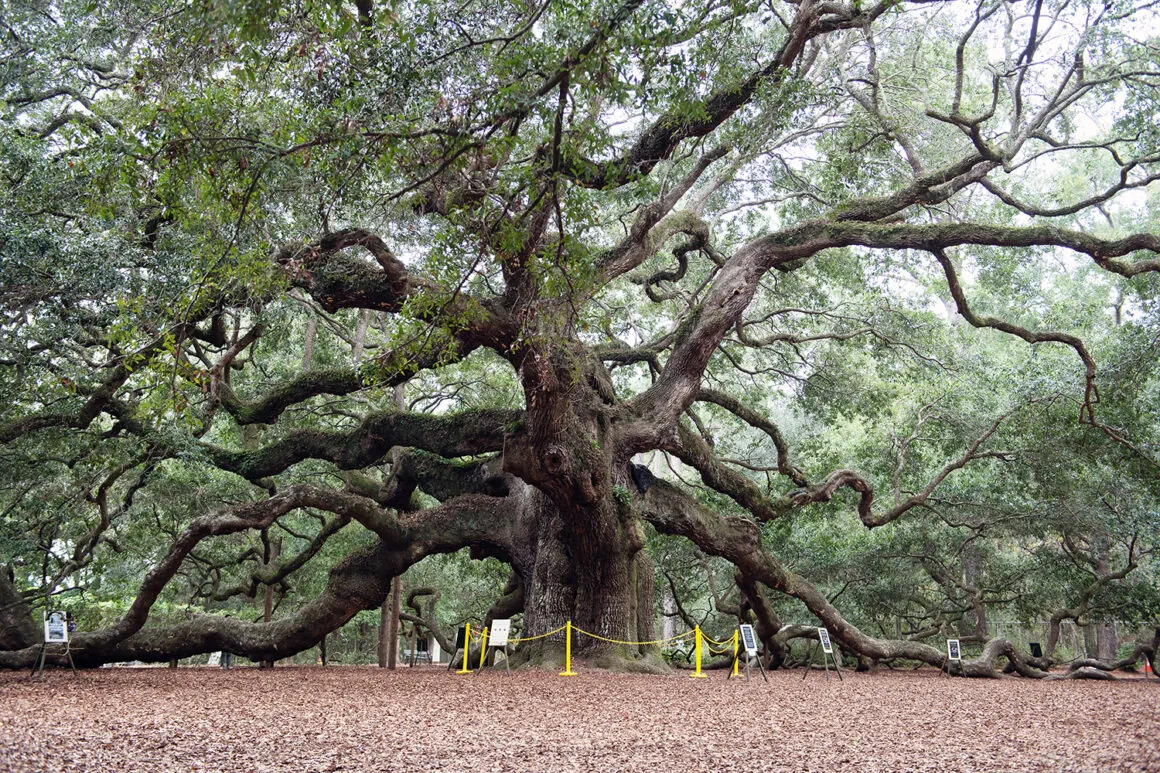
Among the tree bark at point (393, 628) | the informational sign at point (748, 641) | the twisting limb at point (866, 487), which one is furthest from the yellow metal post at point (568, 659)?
the tree bark at point (393, 628)

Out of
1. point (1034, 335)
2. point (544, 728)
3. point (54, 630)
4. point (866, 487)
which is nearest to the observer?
point (544, 728)

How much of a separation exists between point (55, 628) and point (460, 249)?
213 inches

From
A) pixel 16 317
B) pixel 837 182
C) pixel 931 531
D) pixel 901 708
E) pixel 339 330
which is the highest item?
pixel 837 182

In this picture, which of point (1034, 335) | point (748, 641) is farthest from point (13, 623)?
point (1034, 335)

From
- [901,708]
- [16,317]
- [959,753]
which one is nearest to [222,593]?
[16,317]

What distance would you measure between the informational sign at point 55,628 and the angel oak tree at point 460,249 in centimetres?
84

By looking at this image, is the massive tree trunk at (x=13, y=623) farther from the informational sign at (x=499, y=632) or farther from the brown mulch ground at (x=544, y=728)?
the informational sign at (x=499, y=632)

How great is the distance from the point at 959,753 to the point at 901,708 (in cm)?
A: 237

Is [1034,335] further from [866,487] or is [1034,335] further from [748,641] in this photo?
[748,641]

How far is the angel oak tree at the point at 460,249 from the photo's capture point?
15.1ft

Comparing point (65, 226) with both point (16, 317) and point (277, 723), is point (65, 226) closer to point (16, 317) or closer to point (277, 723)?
point (16, 317)

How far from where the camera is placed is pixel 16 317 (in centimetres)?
682

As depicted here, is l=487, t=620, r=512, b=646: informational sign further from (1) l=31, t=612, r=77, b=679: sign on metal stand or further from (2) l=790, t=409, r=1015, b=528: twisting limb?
(2) l=790, t=409, r=1015, b=528: twisting limb

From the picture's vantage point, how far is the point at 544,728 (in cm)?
429
